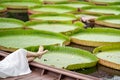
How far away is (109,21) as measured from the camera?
6.08 meters

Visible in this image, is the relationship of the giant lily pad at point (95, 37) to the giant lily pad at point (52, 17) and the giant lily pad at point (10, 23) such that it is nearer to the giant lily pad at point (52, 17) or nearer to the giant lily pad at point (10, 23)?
the giant lily pad at point (52, 17)

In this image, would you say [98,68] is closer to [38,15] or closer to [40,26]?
[40,26]

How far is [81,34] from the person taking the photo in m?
5.00

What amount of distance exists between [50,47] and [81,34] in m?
1.02

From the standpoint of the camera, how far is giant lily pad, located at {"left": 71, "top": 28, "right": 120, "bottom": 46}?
453 cm

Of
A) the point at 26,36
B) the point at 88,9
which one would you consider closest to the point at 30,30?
the point at 26,36

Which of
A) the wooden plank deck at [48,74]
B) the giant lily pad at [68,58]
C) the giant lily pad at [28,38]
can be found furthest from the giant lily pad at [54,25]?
the wooden plank deck at [48,74]

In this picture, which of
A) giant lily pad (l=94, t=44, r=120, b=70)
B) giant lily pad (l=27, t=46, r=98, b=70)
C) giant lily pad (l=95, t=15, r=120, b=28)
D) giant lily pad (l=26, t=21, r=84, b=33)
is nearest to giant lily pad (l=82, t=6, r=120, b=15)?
giant lily pad (l=95, t=15, r=120, b=28)

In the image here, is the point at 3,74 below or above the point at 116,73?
above

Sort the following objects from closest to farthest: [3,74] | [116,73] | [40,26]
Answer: [3,74], [116,73], [40,26]

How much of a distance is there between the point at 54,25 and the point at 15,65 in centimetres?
256

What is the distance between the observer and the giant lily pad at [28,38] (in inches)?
177

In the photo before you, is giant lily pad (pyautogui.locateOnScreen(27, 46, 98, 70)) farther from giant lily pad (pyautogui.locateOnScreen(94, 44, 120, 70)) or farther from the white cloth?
the white cloth

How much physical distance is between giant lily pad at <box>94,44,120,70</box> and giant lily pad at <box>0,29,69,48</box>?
0.64m
